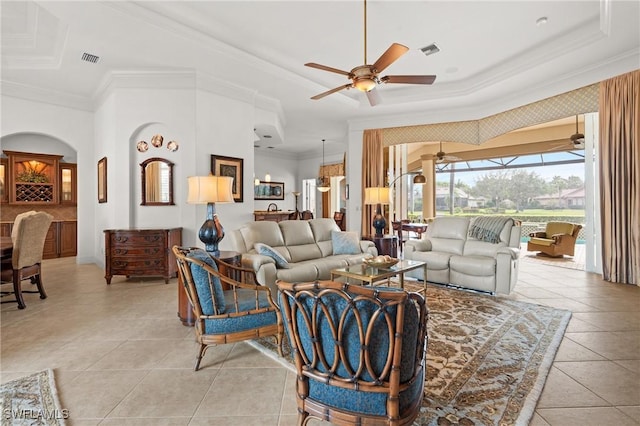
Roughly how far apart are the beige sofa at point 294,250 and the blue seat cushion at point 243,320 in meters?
0.82

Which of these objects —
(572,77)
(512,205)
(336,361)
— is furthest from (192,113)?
(512,205)

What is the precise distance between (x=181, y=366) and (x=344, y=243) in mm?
2746

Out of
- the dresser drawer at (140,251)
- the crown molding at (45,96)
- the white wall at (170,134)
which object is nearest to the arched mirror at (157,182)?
the white wall at (170,134)

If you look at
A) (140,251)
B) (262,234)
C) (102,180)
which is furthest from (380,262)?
(102,180)

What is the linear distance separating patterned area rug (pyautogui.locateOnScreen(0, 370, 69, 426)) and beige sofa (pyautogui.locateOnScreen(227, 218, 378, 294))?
173 centimetres

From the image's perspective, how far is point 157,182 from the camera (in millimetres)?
4898

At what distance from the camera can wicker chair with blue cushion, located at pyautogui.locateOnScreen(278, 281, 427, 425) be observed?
1.17 metres

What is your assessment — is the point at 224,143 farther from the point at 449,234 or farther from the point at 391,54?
the point at 449,234

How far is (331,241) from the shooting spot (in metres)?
4.65

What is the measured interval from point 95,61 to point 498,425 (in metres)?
6.00

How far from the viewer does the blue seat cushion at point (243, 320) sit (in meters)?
2.21

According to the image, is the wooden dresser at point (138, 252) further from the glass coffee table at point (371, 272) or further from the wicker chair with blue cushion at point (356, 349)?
the wicker chair with blue cushion at point (356, 349)

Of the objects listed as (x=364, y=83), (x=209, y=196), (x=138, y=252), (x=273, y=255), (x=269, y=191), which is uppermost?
(x=364, y=83)

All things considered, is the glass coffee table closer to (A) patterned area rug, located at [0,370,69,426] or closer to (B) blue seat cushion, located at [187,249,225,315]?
(B) blue seat cushion, located at [187,249,225,315]
